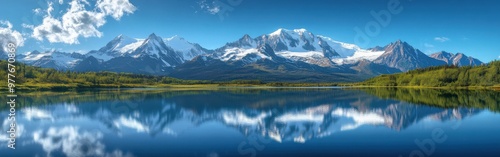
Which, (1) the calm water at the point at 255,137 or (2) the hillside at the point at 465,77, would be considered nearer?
(1) the calm water at the point at 255,137

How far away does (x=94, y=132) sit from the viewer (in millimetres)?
37219

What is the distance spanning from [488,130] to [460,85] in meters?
132

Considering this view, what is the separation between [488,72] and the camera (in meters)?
146

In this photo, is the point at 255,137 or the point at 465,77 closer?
the point at 255,137

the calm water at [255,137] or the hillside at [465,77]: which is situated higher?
the hillside at [465,77]

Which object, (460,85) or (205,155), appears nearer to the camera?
(205,155)

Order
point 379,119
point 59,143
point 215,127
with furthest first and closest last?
1. point 379,119
2. point 215,127
3. point 59,143

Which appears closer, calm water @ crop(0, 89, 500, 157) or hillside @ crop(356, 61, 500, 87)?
calm water @ crop(0, 89, 500, 157)

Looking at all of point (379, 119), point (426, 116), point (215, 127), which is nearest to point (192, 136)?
point (215, 127)

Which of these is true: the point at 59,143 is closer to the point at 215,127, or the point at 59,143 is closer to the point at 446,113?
the point at 215,127

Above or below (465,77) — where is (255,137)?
below

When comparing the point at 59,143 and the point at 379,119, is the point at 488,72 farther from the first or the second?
the point at 59,143

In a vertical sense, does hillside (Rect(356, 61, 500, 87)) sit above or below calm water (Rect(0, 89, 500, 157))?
above

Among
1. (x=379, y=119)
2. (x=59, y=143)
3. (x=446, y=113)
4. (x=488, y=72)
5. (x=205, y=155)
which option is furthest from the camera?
(x=488, y=72)
